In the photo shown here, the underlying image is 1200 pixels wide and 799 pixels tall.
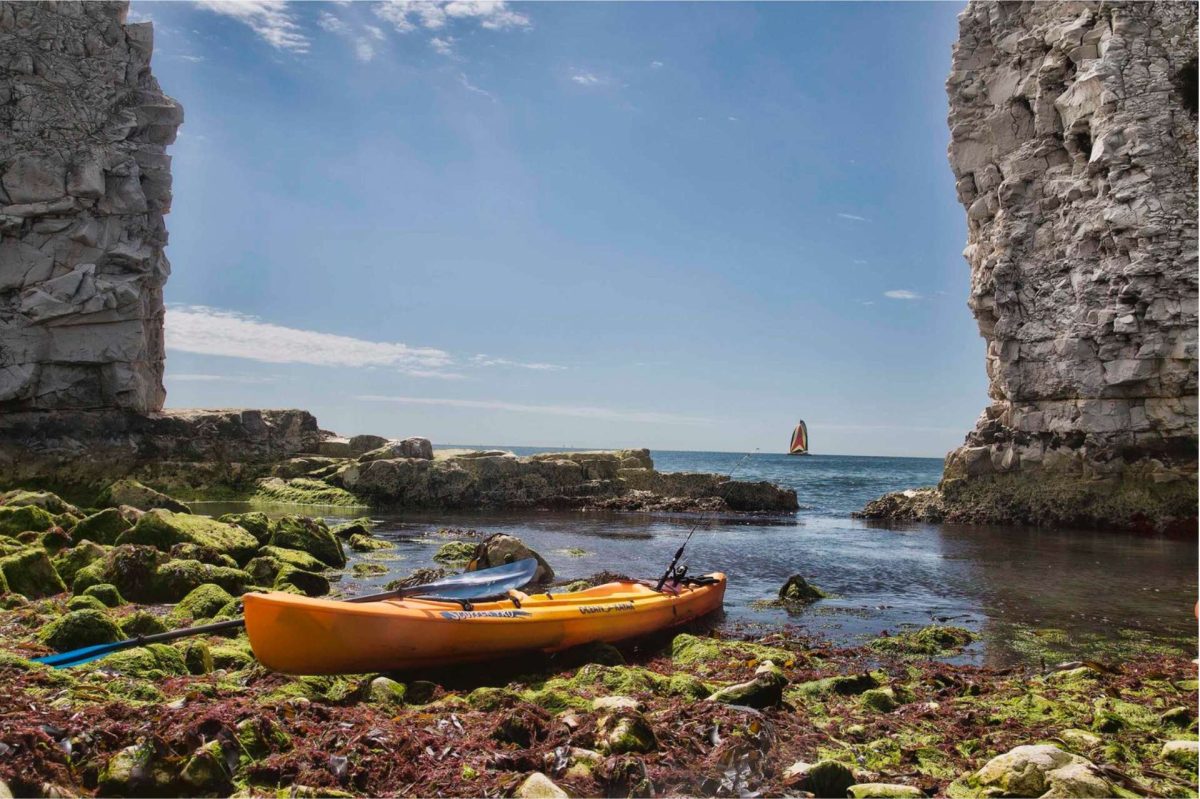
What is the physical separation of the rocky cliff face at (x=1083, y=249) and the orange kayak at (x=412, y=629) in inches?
873

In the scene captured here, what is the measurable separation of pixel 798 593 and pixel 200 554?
33.4ft

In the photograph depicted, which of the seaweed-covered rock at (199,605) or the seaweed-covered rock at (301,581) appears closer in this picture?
the seaweed-covered rock at (199,605)

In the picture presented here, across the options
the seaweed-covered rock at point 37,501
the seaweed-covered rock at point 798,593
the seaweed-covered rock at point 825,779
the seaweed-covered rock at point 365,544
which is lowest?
the seaweed-covered rock at point 365,544

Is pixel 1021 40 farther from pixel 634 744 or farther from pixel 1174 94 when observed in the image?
pixel 634 744

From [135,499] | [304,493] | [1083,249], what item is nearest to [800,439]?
[135,499]

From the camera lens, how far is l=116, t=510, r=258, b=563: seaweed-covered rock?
12312 mm

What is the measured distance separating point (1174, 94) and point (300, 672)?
29.7 metres

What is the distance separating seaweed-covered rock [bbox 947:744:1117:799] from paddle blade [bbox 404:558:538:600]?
18.3 ft

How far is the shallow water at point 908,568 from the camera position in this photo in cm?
1102

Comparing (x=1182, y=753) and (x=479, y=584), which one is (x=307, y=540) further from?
(x=1182, y=753)

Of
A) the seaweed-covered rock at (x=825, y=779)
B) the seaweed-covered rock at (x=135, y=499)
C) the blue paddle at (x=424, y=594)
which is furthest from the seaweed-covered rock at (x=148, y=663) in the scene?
the seaweed-covered rock at (x=135, y=499)

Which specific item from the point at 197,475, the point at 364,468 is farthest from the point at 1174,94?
the point at 197,475

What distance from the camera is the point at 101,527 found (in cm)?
1292

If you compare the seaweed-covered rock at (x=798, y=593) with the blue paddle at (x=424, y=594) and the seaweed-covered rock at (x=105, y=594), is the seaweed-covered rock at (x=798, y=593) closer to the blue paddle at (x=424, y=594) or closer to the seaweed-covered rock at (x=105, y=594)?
the blue paddle at (x=424, y=594)
